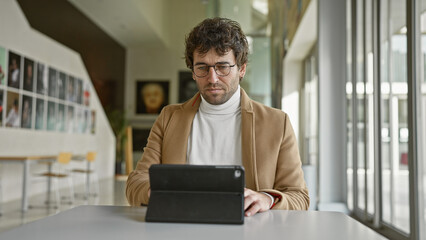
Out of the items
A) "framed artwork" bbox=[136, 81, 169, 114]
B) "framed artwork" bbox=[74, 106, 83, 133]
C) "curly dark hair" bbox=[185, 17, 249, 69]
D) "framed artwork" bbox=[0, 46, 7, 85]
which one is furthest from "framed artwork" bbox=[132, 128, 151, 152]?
"curly dark hair" bbox=[185, 17, 249, 69]

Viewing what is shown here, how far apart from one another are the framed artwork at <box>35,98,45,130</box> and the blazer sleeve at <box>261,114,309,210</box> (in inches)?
315

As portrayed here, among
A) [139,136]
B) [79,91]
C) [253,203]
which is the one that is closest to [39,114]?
[79,91]

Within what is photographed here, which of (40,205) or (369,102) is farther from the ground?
(369,102)

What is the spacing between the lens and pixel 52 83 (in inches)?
386

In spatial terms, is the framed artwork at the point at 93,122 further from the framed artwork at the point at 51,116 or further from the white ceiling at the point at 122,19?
the white ceiling at the point at 122,19

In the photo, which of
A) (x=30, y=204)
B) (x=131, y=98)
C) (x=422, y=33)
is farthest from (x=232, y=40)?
(x=131, y=98)

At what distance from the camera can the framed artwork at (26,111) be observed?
8.38 meters

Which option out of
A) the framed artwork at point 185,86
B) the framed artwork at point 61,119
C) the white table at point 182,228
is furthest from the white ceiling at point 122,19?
the white table at point 182,228

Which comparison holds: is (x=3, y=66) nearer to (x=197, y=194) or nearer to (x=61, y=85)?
(x=61, y=85)

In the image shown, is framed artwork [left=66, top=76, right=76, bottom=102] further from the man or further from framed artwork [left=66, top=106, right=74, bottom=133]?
the man

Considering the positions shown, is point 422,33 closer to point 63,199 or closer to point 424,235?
point 424,235

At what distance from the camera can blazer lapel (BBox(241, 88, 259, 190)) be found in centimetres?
191

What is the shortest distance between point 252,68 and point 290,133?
10.7 m

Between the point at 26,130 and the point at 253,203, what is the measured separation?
789 centimetres
